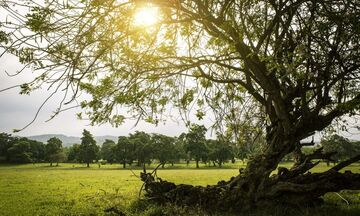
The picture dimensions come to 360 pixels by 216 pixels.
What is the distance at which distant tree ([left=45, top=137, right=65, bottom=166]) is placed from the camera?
415ft

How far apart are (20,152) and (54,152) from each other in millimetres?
12173

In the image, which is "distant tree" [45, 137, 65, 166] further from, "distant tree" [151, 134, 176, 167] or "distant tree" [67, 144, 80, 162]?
"distant tree" [151, 134, 176, 167]

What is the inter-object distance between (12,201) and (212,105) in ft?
43.7

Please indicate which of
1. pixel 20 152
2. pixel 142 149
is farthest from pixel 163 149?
pixel 20 152

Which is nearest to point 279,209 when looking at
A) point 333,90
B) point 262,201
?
point 262,201

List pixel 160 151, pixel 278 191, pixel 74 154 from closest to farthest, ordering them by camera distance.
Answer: pixel 278 191 < pixel 160 151 < pixel 74 154

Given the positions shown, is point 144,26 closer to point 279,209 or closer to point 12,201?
point 279,209

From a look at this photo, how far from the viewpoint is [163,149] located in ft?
359

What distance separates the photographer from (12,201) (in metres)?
19.2

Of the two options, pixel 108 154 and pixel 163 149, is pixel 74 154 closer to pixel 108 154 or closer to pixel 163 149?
pixel 108 154

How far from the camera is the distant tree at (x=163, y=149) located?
354 ft

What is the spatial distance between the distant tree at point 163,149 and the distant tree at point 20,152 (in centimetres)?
5032

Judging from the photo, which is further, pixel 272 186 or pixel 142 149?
pixel 142 149

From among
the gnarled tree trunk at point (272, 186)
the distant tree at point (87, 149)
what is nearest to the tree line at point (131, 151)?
the distant tree at point (87, 149)
